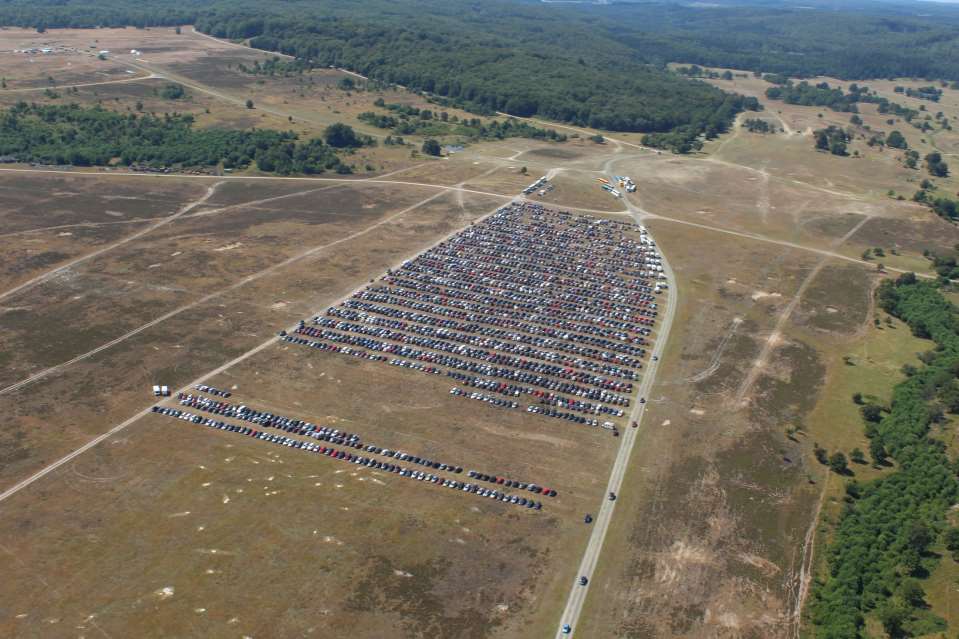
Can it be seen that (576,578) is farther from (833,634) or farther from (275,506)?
(275,506)

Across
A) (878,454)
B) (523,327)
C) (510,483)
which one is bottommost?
(510,483)

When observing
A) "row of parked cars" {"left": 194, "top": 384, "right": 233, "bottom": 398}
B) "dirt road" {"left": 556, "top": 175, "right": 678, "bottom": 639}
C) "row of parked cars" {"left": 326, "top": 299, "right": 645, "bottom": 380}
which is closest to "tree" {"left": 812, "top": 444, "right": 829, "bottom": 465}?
"dirt road" {"left": 556, "top": 175, "right": 678, "bottom": 639}

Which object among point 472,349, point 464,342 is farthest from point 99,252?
point 472,349

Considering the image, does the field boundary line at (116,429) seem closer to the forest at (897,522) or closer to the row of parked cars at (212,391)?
the row of parked cars at (212,391)

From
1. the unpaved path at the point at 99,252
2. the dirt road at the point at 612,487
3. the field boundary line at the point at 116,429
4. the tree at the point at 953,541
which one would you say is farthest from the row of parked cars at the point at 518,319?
the unpaved path at the point at 99,252

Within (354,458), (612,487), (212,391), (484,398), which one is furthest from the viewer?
(484,398)

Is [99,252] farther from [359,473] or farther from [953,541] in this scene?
[953,541]
